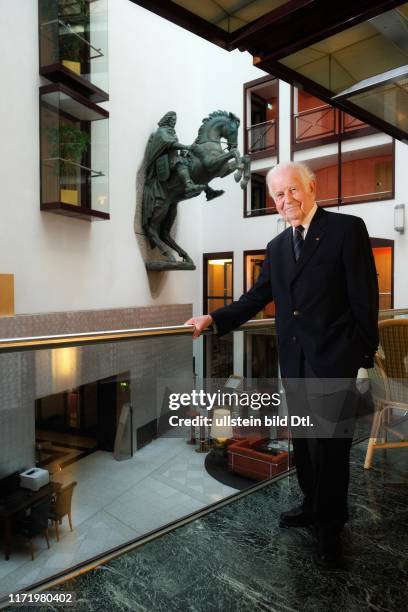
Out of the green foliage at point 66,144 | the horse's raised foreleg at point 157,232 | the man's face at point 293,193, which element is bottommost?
the man's face at point 293,193

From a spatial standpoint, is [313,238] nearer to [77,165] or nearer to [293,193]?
[293,193]

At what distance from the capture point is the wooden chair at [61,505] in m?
1.49

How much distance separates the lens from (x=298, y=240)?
174cm

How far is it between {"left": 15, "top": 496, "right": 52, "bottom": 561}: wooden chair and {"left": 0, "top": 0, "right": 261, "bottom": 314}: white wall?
16.0 ft

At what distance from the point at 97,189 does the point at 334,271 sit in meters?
5.58

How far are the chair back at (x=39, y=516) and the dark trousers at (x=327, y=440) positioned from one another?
92 centimetres

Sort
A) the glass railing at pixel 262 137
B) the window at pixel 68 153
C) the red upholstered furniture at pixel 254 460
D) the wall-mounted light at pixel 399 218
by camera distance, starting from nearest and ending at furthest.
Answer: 1. the red upholstered furniture at pixel 254 460
2. the window at pixel 68 153
3. the wall-mounted light at pixel 399 218
4. the glass railing at pixel 262 137

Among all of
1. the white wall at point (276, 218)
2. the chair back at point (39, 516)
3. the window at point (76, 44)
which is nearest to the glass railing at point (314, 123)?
the white wall at point (276, 218)

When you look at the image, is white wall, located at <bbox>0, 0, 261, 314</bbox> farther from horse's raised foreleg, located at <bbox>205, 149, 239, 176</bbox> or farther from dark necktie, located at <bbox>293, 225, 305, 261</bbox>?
dark necktie, located at <bbox>293, 225, 305, 261</bbox>

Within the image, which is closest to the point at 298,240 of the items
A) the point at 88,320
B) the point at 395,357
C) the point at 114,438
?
the point at 114,438

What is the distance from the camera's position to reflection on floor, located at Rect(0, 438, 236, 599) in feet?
4.86

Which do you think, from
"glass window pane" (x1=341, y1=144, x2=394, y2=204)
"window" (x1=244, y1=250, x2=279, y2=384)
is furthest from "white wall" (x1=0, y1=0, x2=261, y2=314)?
"window" (x1=244, y1=250, x2=279, y2=384)

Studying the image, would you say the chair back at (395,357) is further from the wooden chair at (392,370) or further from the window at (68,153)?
the window at (68,153)

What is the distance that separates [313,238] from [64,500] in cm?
121
